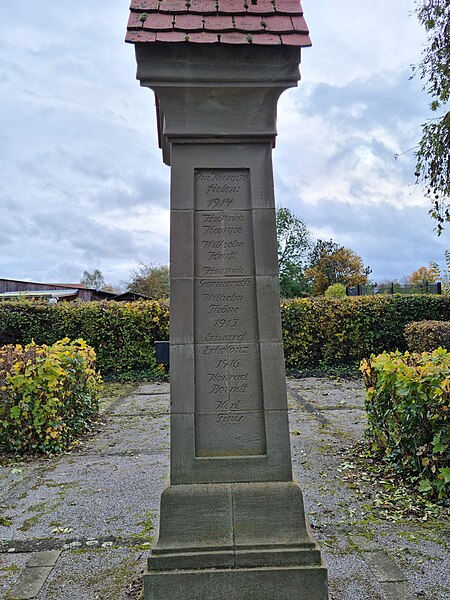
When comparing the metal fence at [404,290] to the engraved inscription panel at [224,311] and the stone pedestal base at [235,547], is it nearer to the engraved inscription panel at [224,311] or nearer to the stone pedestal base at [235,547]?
the engraved inscription panel at [224,311]

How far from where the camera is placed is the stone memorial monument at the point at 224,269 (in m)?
2.69

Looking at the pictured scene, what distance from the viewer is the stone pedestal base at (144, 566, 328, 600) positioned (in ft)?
8.29

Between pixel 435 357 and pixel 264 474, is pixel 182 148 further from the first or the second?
pixel 435 357

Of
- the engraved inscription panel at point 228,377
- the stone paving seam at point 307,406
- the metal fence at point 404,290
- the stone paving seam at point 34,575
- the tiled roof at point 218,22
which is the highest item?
the metal fence at point 404,290

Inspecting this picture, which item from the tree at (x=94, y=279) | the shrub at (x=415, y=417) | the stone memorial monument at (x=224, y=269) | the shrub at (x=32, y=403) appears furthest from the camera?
the tree at (x=94, y=279)

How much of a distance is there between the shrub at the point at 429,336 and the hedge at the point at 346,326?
1.50 metres

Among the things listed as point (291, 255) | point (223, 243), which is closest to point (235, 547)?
point (223, 243)

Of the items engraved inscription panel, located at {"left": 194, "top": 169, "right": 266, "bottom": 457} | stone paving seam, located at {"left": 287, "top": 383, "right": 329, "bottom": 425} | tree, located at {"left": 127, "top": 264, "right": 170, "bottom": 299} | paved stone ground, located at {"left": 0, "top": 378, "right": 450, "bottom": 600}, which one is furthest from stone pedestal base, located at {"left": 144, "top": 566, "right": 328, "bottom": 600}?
tree, located at {"left": 127, "top": 264, "right": 170, "bottom": 299}

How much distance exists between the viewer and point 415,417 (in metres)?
4.09

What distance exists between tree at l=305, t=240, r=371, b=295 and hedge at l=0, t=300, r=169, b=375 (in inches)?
947

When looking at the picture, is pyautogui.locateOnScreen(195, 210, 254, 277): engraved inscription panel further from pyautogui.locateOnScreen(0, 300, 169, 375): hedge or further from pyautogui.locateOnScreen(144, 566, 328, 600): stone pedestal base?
pyautogui.locateOnScreen(0, 300, 169, 375): hedge

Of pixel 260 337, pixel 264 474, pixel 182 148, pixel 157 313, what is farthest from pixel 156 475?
pixel 157 313

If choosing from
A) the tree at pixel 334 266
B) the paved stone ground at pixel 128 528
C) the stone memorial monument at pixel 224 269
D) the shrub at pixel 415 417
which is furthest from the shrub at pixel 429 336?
the tree at pixel 334 266

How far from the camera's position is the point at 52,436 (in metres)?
5.52
